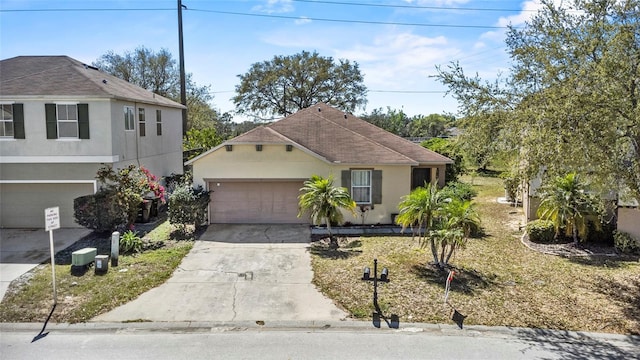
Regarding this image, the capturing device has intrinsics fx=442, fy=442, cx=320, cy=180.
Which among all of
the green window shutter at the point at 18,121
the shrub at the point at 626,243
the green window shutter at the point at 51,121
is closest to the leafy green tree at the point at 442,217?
the shrub at the point at 626,243

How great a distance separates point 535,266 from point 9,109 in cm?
1815

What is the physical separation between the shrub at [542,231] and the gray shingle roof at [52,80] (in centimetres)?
1516

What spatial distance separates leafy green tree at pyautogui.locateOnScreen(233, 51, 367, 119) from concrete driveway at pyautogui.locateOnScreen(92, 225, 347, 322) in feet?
102

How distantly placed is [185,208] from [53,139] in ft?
17.8

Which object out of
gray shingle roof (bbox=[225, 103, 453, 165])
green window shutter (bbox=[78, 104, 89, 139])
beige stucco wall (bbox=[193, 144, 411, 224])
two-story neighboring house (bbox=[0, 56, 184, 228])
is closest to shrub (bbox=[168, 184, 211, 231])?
beige stucco wall (bbox=[193, 144, 411, 224])

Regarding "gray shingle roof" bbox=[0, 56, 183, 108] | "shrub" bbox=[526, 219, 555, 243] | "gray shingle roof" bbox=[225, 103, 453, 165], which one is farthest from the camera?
"gray shingle roof" bbox=[225, 103, 453, 165]

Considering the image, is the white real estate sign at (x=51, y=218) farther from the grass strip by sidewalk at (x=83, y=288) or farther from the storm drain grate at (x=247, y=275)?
the storm drain grate at (x=247, y=275)

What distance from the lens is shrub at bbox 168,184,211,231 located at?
15438 millimetres

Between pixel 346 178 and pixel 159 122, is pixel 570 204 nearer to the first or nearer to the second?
pixel 346 178

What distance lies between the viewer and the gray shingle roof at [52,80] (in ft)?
51.1

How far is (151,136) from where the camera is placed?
20203 millimetres

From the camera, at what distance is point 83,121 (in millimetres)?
15781

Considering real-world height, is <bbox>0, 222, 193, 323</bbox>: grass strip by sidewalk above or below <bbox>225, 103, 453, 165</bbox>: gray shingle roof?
below

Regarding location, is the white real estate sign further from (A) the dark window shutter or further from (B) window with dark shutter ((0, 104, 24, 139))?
(A) the dark window shutter
